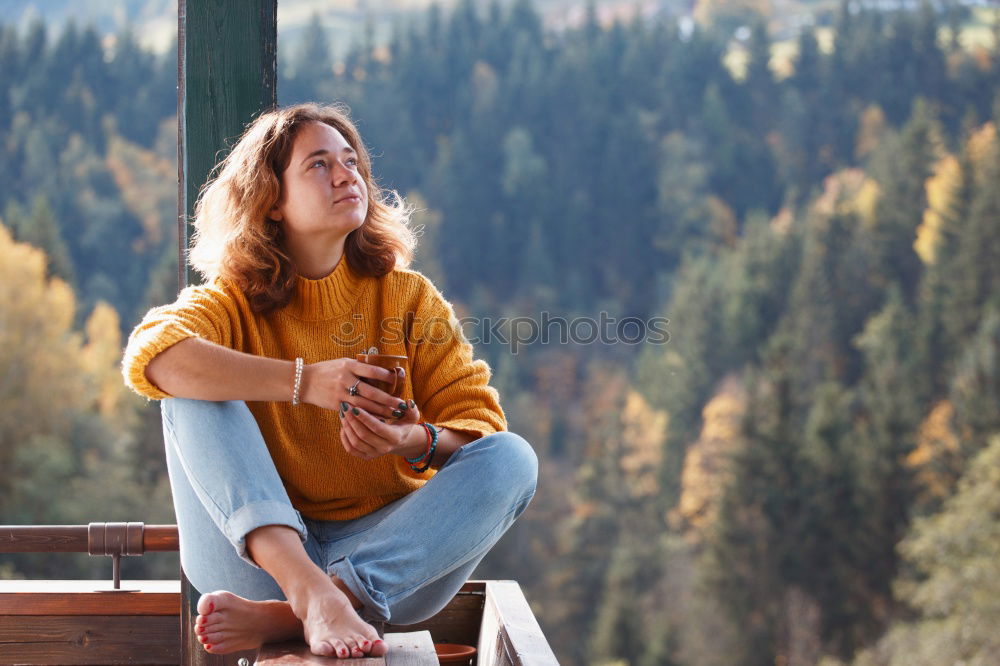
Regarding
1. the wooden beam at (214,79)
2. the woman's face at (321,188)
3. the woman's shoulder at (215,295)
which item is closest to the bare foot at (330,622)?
the woman's shoulder at (215,295)

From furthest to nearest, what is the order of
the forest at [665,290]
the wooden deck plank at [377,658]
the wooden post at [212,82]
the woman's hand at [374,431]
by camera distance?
the forest at [665,290]
the wooden post at [212,82]
the woman's hand at [374,431]
the wooden deck plank at [377,658]


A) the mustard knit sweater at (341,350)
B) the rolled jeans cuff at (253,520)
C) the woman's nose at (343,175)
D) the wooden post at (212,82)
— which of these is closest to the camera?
the rolled jeans cuff at (253,520)

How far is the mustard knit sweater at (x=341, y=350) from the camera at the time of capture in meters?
1.72

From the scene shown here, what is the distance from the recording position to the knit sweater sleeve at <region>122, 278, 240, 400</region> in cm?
158

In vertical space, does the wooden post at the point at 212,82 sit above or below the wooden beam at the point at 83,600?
above

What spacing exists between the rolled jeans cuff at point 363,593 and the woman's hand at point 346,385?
0.72 ft

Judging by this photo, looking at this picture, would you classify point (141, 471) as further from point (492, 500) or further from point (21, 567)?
point (492, 500)

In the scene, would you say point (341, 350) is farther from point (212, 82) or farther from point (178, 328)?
point (212, 82)

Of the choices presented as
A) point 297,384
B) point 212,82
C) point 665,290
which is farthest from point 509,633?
point 665,290

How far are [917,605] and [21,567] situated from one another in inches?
A: 681

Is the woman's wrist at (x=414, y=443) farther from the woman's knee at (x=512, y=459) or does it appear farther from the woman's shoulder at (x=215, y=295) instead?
the woman's shoulder at (x=215, y=295)

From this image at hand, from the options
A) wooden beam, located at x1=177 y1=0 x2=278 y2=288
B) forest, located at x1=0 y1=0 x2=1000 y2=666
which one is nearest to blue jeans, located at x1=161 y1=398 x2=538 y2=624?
wooden beam, located at x1=177 y1=0 x2=278 y2=288

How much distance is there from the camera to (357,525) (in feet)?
5.56

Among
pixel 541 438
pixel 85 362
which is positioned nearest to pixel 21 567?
pixel 85 362
